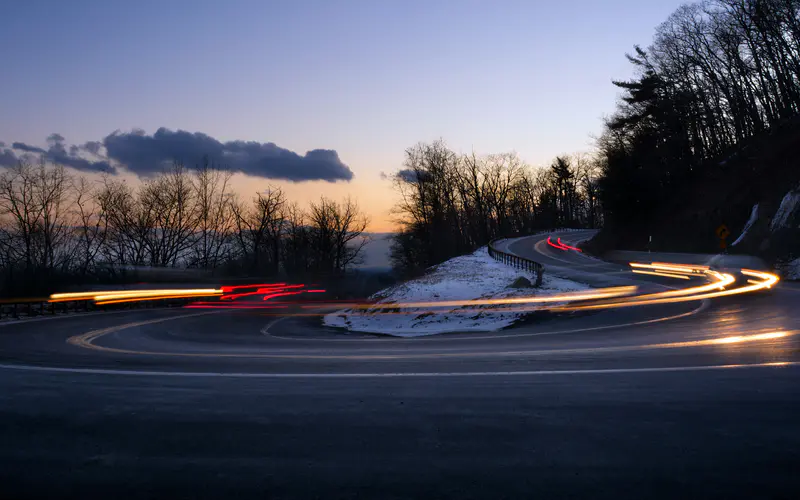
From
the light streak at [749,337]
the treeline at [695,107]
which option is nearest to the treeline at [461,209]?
the treeline at [695,107]

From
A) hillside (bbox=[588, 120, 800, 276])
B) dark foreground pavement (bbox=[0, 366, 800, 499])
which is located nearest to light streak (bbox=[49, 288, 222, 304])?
dark foreground pavement (bbox=[0, 366, 800, 499])

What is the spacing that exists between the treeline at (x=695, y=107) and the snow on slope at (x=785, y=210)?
34.5ft

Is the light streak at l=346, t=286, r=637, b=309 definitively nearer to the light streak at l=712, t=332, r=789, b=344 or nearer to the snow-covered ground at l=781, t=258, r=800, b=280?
the snow-covered ground at l=781, t=258, r=800, b=280

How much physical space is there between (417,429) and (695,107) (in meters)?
62.1

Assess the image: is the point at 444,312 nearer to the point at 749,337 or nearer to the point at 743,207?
the point at 749,337

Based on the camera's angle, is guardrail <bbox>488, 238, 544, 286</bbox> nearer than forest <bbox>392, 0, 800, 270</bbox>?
Yes

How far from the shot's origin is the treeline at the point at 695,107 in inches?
1901

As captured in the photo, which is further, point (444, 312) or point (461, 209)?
point (461, 209)

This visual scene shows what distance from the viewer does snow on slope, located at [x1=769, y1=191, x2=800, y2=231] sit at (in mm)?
37656

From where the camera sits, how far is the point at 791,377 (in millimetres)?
5555

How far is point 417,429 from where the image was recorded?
14.3 ft

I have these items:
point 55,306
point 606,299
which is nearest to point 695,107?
point 606,299

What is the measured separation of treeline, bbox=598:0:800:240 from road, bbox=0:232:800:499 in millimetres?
51745

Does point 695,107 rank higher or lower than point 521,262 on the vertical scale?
higher
